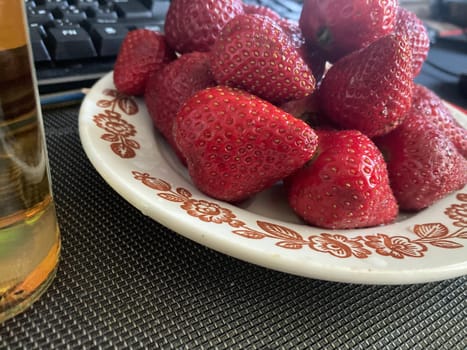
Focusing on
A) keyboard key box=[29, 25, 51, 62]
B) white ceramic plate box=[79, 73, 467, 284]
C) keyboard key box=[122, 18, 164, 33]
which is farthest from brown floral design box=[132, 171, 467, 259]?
keyboard key box=[122, 18, 164, 33]

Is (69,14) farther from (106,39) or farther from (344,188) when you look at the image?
(344,188)

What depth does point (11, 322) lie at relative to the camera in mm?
316

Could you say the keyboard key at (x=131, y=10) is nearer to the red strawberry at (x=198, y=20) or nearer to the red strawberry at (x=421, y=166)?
the red strawberry at (x=198, y=20)

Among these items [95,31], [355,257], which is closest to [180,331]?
[355,257]

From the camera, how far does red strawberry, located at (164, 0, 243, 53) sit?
54 centimetres

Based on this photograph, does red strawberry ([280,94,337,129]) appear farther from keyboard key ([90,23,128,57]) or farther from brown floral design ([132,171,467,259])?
keyboard key ([90,23,128,57])

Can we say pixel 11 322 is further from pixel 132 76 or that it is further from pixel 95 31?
pixel 95 31

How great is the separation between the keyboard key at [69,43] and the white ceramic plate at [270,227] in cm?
17

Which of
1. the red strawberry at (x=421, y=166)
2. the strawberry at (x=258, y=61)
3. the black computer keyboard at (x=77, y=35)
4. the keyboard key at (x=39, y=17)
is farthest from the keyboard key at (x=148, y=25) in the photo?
the red strawberry at (x=421, y=166)

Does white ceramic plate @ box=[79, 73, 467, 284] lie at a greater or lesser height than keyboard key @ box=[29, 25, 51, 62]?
lesser

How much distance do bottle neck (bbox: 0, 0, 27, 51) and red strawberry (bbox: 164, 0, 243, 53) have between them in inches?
10.4

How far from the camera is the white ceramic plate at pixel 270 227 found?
0.34 meters

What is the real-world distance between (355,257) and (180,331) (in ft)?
0.46

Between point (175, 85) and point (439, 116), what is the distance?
304 millimetres
